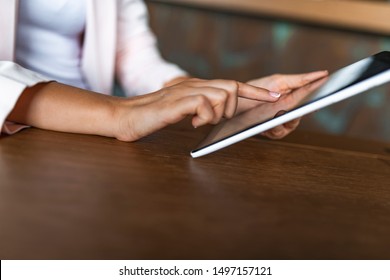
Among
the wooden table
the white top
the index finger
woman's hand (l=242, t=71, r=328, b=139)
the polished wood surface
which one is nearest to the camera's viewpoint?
the wooden table

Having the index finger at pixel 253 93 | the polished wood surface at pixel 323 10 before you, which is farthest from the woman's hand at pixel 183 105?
the polished wood surface at pixel 323 10

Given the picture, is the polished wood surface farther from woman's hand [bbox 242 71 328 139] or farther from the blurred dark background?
woman's hand [bbox 242 71 328 139]

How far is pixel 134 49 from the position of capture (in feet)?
3.74

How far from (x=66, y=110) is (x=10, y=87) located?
0.22 ft

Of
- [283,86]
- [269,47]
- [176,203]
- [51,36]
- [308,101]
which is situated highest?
[269,47]

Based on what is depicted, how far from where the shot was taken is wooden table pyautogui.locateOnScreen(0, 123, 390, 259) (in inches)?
15.4

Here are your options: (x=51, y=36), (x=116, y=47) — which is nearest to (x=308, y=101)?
(x=51, y=36)

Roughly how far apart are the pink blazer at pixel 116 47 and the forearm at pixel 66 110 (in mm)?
188

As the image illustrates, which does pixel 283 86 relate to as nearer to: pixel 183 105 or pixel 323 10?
pixel 183 105

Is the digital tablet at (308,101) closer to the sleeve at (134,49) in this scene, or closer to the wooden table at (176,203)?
the wooden table at (176,203)

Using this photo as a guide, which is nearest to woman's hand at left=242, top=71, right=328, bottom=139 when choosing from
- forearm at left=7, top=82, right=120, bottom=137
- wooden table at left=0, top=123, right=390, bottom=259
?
wooden table at left=0, top=123, right=390, bottom=259

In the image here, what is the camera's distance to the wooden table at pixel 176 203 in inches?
15.4

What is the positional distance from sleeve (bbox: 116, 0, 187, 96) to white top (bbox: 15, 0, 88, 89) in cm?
12
